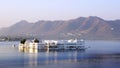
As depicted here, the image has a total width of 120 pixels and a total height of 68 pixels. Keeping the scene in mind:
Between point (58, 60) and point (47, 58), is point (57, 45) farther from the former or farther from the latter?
point (58, 60)

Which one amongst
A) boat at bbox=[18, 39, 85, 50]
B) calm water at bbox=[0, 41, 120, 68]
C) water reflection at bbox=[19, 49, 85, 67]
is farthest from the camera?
boat at bbox=[18, 39, 85, 50]

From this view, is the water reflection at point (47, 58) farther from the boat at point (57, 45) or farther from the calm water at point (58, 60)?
the boat at point (57, 45)

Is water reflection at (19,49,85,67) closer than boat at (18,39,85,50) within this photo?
Yes

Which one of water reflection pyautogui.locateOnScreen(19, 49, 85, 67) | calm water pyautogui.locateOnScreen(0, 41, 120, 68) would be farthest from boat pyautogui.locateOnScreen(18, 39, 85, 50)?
calm water pyautogui.locateOnScreen(0, 41, 120, 68)

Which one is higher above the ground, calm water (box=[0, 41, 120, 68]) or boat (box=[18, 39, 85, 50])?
boat (box=[18, 39, 85, 50])

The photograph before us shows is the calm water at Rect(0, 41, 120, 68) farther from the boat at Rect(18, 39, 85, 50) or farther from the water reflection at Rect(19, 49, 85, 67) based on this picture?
the boat at Rect(18, 39, 85, 50)

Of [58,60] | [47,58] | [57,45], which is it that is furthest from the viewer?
[57,45]

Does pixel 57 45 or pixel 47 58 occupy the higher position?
pixel 57 45

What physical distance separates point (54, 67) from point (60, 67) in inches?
24.6

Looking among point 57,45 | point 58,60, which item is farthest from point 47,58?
point 57,45

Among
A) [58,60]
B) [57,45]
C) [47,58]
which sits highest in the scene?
[57,45]

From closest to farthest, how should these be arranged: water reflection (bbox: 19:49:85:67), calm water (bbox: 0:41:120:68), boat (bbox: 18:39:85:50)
A: calm water (bbox: 0:41:120:68)
water reflection (bbox: 19:49:85:67)
boat (bbox: 18:39:85:50)

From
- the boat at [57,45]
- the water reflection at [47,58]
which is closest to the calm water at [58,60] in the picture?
the water reflection at [47,58]

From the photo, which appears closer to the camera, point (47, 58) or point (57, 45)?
point (47, 58)
